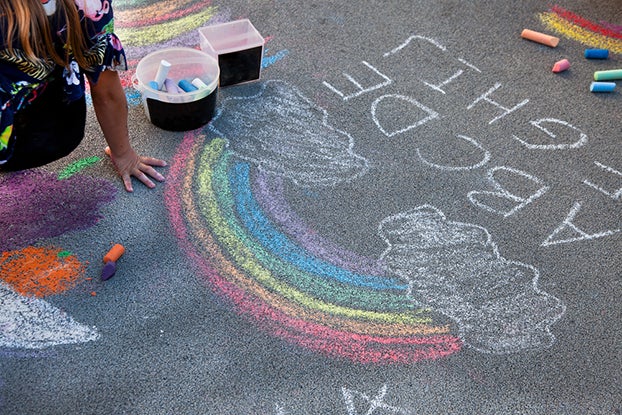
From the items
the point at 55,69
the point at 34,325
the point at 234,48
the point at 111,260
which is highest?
the point at 55,69

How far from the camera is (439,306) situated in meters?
2.19

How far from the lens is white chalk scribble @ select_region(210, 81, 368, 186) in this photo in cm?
262

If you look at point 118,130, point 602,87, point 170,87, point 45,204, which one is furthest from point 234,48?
point 602,87

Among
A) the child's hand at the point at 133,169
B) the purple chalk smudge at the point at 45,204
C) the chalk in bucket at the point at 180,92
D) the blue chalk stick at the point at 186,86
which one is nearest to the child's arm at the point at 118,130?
the child's hand at the point at 133,169

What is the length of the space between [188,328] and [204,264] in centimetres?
27

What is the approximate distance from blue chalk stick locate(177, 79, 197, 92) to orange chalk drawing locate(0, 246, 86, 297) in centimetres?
87

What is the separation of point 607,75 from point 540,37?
40 centimetres

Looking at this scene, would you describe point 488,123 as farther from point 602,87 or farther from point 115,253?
point 115,253

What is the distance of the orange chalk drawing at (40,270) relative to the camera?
7.06ft

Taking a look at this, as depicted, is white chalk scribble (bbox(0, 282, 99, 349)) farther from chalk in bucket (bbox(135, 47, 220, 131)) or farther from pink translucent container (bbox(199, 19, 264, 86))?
pink translucent container (bbox(199, 19, 264, 86))

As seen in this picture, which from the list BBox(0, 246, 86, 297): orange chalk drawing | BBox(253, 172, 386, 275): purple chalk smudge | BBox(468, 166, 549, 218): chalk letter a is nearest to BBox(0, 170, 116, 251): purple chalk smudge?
BBox(0, 246, 86, 297): orange chalk drawing

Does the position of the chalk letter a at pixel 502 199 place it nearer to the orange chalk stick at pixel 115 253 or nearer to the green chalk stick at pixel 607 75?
the green chalk stick at pixel 607 75

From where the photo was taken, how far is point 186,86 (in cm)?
269

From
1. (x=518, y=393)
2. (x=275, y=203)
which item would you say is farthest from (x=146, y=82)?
(x=518, y=393)
